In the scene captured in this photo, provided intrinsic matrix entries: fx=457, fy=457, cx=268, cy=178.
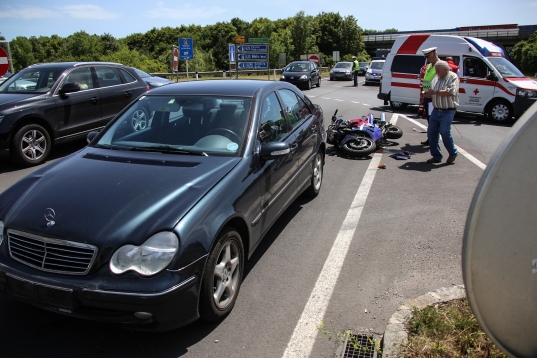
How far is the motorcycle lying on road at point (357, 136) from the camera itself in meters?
8.57

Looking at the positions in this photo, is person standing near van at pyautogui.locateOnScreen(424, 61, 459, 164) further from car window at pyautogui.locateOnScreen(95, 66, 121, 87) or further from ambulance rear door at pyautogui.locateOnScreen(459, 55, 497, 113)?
ambulance rear door at pyautogui.locateOnScreen(459, 55, 497, 113)

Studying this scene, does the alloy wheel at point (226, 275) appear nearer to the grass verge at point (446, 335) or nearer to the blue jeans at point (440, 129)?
the grass verge at point (446, 335)

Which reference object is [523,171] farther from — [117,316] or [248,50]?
[248,50]

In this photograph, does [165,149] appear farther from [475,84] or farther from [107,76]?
[475,84]

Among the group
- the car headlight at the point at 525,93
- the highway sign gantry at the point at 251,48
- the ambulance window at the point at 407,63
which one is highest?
the highway sign gantry at the point at 251,48

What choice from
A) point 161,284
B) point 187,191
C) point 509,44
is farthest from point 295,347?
point 509,44

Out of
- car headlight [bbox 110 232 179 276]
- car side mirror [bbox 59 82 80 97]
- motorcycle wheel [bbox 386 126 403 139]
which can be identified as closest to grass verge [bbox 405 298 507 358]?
car headlight [bbox 110 232 179 276]

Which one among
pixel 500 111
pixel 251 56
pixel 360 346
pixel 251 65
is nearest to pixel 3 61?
pixel 360 346

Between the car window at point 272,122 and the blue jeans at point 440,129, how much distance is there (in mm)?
4003

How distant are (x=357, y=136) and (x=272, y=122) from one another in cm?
456

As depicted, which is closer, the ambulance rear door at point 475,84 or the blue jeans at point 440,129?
the blue jeans at point 440,129

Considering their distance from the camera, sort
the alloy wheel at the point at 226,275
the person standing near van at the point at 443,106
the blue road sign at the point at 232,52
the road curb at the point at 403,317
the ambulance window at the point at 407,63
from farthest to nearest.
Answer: the blue road sign at the point at 232,52, the ambulance window at the point at 407,63, the person standing near van at the point at 443,106, the alloy wheel at the point at 226,275, the road curb at the point at 403,317

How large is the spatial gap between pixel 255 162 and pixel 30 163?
5.53 m

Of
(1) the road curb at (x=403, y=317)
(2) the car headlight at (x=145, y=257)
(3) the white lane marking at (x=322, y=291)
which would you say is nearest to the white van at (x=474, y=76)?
(3) the white lane marking at (x=322, y=291)
